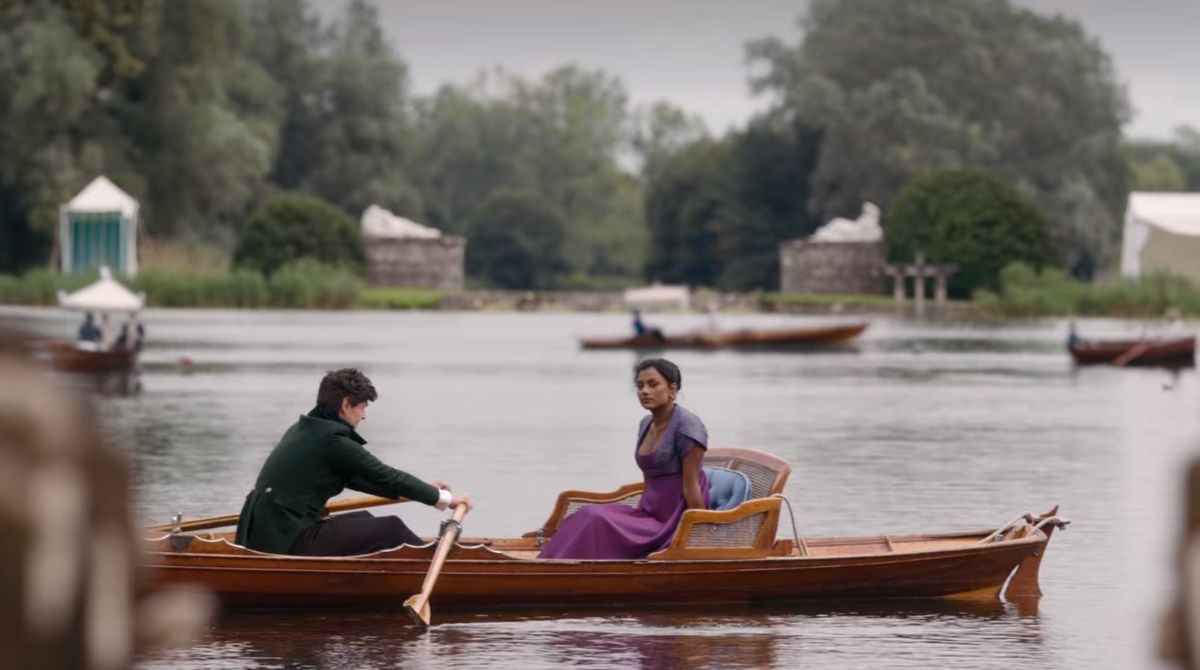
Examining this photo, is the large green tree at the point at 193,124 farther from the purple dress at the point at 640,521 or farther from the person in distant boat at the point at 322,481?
the person in distant boat at the point at 322,481

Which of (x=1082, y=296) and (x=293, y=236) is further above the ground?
(x=293, y=236)

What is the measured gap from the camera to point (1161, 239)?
95.2m

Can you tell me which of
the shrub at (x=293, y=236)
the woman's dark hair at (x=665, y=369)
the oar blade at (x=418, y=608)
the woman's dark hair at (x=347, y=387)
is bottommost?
the oar blade at (x=418, y=608)

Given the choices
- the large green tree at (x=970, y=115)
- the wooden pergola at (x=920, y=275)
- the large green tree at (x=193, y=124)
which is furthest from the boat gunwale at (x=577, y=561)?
the large green tree at (x=970, y=115)

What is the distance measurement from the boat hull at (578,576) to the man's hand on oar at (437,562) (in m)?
0.19

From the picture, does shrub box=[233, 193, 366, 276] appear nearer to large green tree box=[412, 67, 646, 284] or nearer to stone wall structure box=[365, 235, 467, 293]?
stone wall structure box=[365, 235, 467, 293]

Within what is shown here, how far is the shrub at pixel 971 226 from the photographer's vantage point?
337 ft

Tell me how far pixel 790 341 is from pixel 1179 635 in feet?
216

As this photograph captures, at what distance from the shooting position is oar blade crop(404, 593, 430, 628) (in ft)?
37.6

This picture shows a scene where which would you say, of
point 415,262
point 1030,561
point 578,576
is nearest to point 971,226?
point 415,262

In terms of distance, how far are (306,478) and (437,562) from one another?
0.81m

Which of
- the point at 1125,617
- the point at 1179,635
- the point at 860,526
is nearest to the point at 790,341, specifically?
the point at 860,526

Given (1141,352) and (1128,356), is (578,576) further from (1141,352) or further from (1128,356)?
(1128,356)

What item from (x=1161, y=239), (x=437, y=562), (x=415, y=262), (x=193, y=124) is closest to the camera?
(x=437, y=562)
